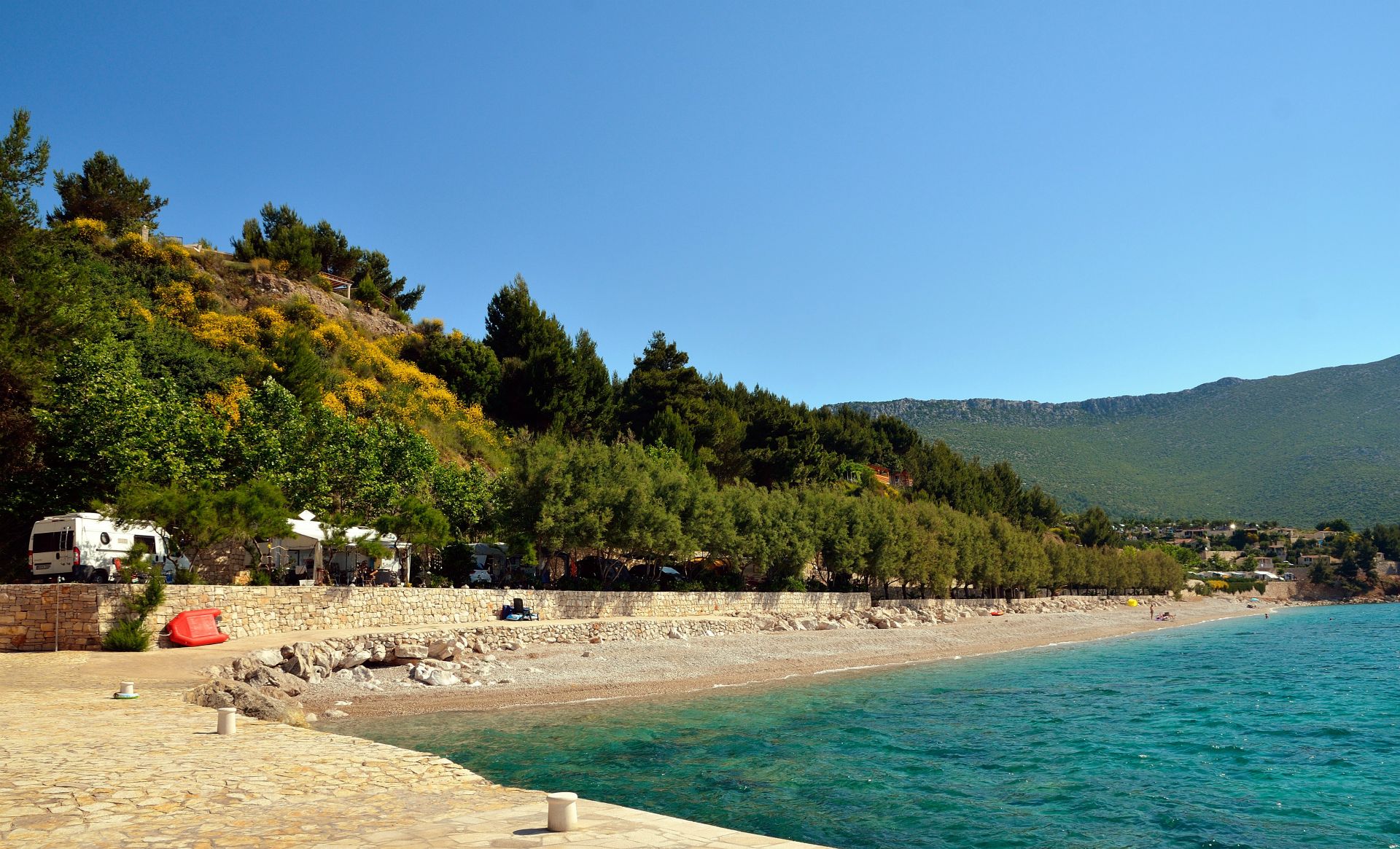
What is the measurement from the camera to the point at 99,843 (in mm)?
7211

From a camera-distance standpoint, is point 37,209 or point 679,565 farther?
point 679,565

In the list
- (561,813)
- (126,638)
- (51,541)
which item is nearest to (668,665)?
(126,638)

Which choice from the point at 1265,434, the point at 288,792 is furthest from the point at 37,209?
the point at 1265,434

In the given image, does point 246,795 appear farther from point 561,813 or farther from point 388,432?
point 388,432

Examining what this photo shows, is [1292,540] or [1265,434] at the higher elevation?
[1265,434]

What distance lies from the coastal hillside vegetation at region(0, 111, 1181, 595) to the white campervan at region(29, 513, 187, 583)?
4.75 feet

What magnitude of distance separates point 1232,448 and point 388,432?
17151cm

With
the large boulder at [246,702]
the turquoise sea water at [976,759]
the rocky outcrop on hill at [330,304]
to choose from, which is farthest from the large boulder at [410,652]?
the rocky outcrop on hill at [330,304]

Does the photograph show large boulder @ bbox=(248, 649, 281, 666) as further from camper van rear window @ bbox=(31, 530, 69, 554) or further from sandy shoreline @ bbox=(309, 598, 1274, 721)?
camper van rear window @ bbox=(31, 530, 69, 554)

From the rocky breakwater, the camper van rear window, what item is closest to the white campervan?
the camper van rear window

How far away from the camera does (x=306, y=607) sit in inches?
1004

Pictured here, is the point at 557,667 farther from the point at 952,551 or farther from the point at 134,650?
the point at 952,551

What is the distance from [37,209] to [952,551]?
5272 centimetres

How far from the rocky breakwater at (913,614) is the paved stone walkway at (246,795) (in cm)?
2989
